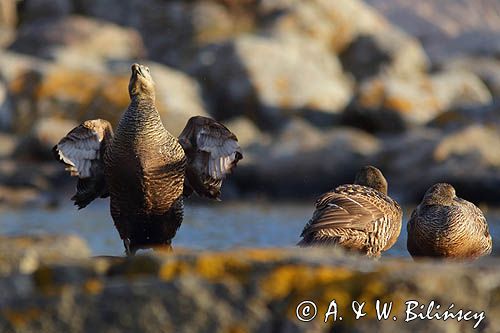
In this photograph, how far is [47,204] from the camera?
25438 mm

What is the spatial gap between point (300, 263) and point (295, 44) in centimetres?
3451

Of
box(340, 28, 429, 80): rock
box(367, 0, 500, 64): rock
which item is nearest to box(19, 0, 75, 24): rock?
box(340, 28, 429, 80): rock

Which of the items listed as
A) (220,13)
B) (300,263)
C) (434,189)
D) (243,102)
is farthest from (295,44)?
(300,263)

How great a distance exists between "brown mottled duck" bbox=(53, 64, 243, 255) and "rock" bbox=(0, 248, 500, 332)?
15.5 ft

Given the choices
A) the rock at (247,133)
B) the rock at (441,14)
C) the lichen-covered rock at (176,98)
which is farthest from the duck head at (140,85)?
the rock at (441,14)

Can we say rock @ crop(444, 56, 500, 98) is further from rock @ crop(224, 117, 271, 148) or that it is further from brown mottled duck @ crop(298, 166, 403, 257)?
brown mottled duck @ crop(298, 166, 403, 257)

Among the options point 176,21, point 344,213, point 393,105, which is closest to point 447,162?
point 393,105

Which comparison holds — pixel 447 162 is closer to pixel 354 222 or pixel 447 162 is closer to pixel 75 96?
pixel 75 96

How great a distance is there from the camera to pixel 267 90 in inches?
1240

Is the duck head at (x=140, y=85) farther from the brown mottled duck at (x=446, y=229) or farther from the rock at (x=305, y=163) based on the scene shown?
the rock at (x=305, y=163)

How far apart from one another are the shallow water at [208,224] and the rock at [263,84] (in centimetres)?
662

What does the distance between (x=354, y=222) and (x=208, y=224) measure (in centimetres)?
1299

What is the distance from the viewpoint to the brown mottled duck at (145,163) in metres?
8.46

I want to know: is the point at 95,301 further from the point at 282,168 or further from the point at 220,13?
the point at 220,13
